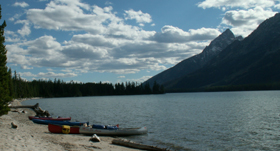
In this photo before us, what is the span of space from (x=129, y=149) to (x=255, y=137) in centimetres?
2059

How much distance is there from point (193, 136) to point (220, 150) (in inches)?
302

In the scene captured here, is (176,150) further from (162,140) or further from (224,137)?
(224,137)

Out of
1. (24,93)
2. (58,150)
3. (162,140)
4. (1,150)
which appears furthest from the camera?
(24,93)

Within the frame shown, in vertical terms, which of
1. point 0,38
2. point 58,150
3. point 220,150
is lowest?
point 220,150

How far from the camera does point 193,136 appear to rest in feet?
113

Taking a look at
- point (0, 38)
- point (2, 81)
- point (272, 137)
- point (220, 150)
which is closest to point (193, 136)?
point (220, 150)

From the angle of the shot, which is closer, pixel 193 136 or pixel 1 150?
pixel 1 150

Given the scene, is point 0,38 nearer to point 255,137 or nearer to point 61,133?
point 61,133

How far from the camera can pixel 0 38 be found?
36750 millimetres

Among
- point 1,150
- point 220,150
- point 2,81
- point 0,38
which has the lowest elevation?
point 220,150

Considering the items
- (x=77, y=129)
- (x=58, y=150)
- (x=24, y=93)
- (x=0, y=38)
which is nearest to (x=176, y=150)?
(x=58, y=150)

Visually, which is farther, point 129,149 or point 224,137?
point 224,137

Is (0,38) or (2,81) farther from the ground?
(0,38)

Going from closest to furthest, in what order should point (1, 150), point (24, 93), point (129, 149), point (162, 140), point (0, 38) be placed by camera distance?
point (1, 150) < point (129, 149) < point (162, 140) < point (0, 38) < point (24, 93)
